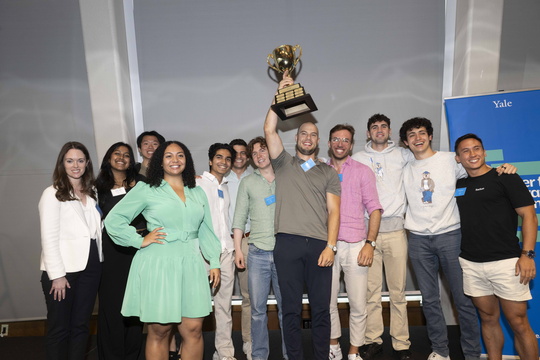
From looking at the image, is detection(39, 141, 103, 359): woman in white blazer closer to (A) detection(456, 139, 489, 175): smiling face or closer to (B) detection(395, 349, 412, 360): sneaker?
(B) detection(395, 349, 412, 360): sneaker

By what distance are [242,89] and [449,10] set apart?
2.31 m

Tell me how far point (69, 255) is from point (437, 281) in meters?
2.69

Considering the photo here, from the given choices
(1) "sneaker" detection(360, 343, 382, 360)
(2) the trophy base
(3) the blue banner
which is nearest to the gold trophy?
(2) the trophy base

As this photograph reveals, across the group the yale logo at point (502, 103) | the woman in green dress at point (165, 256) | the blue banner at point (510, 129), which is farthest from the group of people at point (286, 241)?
the yale logo at point (502, 103)

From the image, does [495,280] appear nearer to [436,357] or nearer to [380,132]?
[436,357]

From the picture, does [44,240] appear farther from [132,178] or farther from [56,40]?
[56,40]

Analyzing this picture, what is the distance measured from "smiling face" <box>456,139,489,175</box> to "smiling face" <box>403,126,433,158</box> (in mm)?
306

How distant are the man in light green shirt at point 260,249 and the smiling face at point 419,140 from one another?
1159 millimetres

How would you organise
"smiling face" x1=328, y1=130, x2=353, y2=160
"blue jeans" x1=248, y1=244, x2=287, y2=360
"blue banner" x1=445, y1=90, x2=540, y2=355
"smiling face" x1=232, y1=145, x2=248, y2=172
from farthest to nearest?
"smiling face" x1=232, y1=145, x2=248, y2=172
"blue banner" x1=445, y1=90, x2=540, y2=355
"smiling face" x1=328, y1=130, x2=353, y2=160
"blue jeans" x1=248, y1=244, x2=287, y2=360

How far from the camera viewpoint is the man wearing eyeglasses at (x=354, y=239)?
2.79 metres

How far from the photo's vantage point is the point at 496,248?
2.37 m

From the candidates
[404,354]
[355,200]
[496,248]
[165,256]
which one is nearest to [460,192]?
[496,248]

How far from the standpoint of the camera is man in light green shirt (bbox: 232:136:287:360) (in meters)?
2.76

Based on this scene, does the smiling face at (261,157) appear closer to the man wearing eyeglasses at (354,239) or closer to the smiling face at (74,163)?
the man wearing eyeglasses at (354,239)
